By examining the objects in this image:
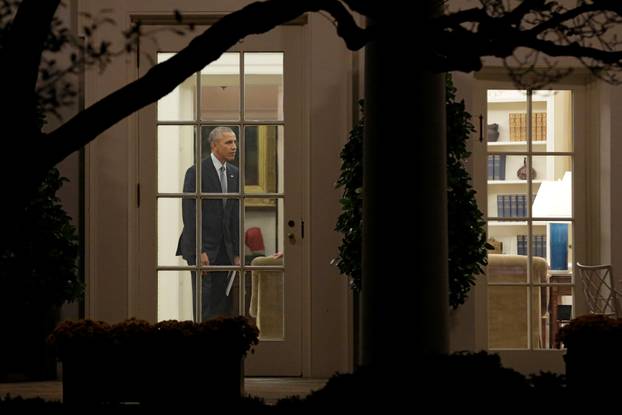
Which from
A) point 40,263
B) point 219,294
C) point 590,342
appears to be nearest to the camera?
point 590,342

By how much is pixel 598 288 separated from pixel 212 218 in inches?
99.8

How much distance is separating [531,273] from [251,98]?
85.8 inches

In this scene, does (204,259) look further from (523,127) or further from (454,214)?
(523,127)

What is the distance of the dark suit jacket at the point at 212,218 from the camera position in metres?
7.22

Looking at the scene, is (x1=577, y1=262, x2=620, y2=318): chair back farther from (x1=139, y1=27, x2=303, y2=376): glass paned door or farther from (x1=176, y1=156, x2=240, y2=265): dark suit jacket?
(x1=176, y1=156, x2=240, y2=265): dark suit jacket

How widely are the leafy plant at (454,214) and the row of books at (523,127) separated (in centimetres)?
77

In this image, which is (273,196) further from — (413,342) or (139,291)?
(413,342)

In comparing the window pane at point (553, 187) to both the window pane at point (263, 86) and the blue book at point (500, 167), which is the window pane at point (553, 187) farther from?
the window pane at point (263, 86)

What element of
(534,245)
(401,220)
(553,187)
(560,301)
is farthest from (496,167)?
(401,220)

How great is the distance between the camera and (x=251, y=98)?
723cm

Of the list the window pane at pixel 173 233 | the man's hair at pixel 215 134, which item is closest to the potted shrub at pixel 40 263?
the window pane at pixel 173 233

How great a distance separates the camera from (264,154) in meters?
7.24

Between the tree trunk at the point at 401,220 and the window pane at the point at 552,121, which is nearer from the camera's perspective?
the tree trunk at the point at 401,220

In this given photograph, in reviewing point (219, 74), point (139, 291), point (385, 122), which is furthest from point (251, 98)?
point (385, 122)
